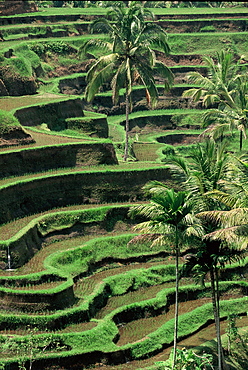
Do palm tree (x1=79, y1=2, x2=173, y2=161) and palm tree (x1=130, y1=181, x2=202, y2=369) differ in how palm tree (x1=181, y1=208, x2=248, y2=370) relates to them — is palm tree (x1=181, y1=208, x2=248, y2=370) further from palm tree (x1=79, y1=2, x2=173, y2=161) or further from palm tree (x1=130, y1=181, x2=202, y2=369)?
palm tree (x1=79, y1=2, x2=173, y2=161)

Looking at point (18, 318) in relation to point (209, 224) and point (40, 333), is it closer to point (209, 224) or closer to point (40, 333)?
point (40, 333)

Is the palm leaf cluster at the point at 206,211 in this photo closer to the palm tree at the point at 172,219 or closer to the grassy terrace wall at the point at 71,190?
the palm tree at the point at 172,219

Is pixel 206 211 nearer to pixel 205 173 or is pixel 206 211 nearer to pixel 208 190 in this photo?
pixel 208 190

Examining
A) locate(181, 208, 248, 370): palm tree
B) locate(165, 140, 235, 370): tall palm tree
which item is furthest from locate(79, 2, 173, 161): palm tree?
locate(181, 208, 248, 370): palm tree

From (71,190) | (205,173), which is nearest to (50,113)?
(71,190)

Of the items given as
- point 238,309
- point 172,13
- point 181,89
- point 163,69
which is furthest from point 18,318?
point 172,13

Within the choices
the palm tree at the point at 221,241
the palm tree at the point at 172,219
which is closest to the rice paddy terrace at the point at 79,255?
the palm tree at the point at 172,219
